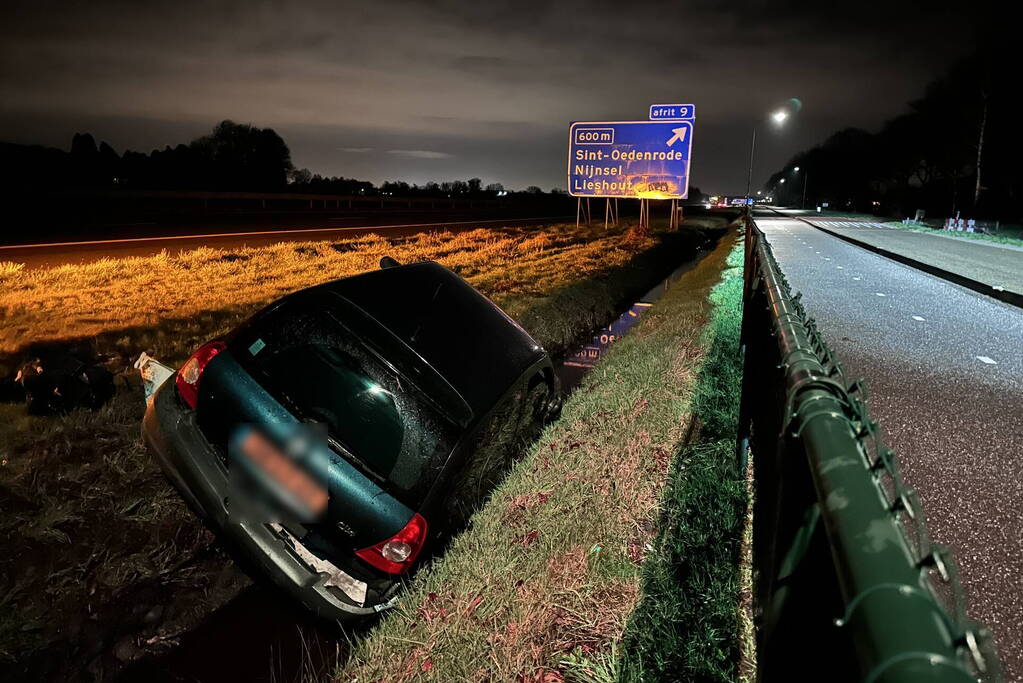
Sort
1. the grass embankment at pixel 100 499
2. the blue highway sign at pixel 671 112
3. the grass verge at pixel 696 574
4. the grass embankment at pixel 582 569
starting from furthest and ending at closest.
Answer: the blue highway sign at pixel 671 112, the grass embankment at pixel 100 499, the grass embankment at pixel 582 569, the grass verge at pixel 696 574

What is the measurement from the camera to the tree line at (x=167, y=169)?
37625mm

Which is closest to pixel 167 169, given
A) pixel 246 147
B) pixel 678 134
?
pixel 246 147

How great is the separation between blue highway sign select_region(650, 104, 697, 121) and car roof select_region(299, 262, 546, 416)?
30.3 metres

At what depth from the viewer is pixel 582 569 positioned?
3154mm

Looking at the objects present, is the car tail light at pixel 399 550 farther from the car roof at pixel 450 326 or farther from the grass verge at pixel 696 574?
the grass verge at pixel 696 574

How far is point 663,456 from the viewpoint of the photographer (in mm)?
4504

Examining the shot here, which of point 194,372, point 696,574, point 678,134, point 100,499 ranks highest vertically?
point 678,134

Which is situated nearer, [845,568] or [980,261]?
[845,568]

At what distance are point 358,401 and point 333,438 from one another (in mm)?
232

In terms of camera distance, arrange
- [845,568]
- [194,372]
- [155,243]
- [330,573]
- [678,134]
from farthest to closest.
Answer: [678,134] < [155,243] < [194,372] < [330,573] < [845,568]

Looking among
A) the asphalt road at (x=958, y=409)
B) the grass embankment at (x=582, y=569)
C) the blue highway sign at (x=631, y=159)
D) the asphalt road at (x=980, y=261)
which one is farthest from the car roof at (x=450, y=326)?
the blue highway sign at (x=631, y=159)

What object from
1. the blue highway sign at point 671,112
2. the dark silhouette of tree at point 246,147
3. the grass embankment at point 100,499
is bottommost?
the grass embankment at point 100,499

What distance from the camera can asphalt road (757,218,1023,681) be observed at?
267cm

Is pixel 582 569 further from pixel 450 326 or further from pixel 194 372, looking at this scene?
pixel 194 372
